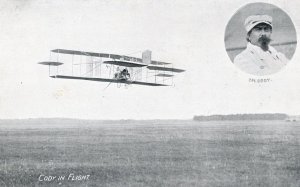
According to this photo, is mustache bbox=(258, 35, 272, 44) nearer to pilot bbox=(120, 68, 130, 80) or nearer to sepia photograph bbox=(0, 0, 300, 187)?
sepia photograph bbox=(0, 0, 300, 187)

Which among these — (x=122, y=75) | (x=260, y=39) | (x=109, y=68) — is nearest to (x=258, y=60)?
(x=260, y=39)

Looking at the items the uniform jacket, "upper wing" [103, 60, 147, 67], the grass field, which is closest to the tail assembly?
"upper wing" [103, 60, 147, 67]

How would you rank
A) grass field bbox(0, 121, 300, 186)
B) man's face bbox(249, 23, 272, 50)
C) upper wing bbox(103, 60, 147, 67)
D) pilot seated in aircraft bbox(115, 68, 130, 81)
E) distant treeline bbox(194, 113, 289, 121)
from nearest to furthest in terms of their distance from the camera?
grass field bbox(0, 121, 300, 186) < upper wing bbox(103, 60, 147, 67) < man's face bbox(249, 23, 272, 50) < distant treeline bbox(194, 113, 289, 121) < pilot seated in aircraft bbox(115, 68, 130, 81)

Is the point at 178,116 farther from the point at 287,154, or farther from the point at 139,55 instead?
the point at 287,154

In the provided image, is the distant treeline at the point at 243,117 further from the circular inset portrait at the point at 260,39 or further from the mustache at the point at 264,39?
the mustache at the point at 264,39

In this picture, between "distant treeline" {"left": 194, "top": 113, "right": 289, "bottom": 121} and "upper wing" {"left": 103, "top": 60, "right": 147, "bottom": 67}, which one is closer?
"upper wing" {"left": 103, "top": 60, "right": 147, "bottom": 67}

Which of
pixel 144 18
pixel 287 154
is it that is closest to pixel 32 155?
pixel 144 18
